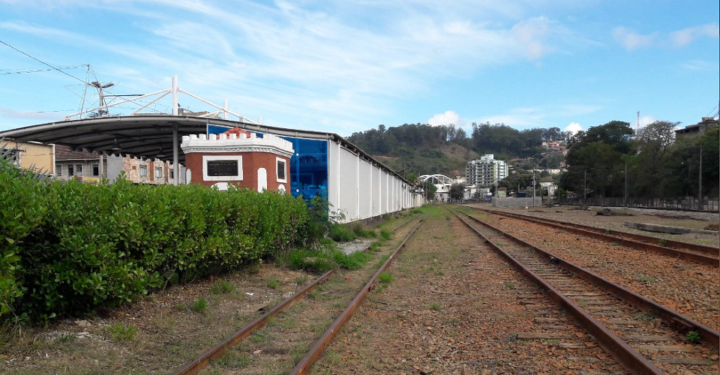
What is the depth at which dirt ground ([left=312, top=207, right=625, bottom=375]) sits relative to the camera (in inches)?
207

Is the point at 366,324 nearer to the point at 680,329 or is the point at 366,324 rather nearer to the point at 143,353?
the point at 143,353

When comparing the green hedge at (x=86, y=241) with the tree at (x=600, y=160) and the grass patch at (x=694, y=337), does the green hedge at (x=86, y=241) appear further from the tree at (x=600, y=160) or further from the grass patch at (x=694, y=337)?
the tree at (x=600, y=160)

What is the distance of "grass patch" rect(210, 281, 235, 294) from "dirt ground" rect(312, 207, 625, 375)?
8.19ft

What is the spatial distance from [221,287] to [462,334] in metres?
4.41

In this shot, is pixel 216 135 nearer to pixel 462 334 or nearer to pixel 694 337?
pixel 462 334

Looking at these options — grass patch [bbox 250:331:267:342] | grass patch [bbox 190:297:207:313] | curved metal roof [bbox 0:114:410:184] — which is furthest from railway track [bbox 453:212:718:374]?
curved metal roof [bbox 0:114:410:184]

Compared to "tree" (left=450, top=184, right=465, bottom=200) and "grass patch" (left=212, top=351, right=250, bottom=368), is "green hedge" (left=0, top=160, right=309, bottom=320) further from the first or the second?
"tree" (left=450, top=184, right=465, bottom=200)

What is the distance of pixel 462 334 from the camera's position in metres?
6.57

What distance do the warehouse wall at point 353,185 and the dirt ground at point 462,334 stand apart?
33.9ft

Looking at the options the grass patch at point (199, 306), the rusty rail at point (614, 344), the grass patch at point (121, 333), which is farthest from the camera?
the grass patch at point (199, 306)

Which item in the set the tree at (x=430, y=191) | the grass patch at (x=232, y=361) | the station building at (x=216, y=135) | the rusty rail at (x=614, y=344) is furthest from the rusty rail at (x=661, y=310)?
the tree at (x=430, y=191)

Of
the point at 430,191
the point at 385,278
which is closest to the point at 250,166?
the point at 385,278

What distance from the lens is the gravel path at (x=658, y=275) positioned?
775cm

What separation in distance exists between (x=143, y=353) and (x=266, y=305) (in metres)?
2.91
